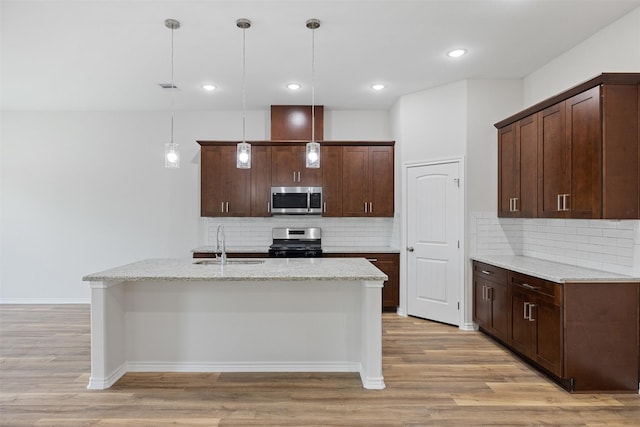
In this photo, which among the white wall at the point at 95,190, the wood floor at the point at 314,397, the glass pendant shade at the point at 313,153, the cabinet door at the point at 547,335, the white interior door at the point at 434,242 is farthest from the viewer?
the white wall at the point at 95,190

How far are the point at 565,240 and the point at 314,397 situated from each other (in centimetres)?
285

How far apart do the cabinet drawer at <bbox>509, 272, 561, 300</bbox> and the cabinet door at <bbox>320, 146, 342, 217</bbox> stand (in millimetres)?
2499

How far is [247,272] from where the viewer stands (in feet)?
9.61

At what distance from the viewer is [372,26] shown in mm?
3184

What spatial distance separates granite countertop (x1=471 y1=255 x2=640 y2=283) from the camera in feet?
9.32

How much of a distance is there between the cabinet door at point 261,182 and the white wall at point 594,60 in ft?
11.1

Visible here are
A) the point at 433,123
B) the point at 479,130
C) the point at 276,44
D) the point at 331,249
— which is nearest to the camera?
the point at 276,44

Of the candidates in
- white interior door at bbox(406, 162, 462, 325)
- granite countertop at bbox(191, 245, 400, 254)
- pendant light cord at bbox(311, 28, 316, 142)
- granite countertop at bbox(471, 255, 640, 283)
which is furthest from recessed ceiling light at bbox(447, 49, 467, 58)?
granite countertop at bbox(191, 245, 400, 254)

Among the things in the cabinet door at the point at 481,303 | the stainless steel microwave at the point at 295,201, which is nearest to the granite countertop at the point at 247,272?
the cabinet door at the point at 481,303

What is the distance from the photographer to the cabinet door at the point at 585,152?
2.86 metres

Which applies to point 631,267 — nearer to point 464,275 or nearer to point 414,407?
point 464,275

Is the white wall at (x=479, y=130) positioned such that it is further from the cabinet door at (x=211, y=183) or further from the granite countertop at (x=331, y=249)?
the cabinet door at (x=211, y=183)

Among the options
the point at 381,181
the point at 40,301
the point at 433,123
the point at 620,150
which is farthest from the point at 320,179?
the point at 40,301

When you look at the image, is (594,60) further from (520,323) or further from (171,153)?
(171,153)
